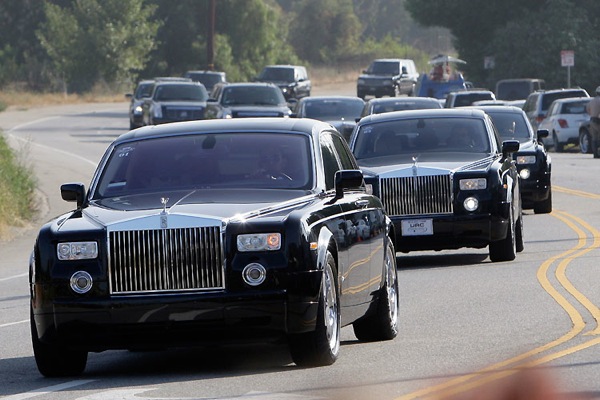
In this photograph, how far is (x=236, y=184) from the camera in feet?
32.3

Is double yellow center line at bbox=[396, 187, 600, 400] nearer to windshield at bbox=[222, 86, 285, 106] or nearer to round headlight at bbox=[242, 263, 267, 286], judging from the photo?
round headlight at bbox=[242, 263, 267, 286]

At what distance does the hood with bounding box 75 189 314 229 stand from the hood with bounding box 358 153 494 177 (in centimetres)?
647

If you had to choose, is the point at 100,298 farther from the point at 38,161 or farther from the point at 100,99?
the point at 100,99

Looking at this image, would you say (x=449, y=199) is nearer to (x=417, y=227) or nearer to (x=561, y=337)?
(x=417, y=227)

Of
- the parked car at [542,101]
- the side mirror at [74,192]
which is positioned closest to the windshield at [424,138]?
the side mirror at [74,192]

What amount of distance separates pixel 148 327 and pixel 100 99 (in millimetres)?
80814

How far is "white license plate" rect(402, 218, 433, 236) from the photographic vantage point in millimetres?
15938

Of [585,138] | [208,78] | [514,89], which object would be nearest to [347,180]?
[585,138]

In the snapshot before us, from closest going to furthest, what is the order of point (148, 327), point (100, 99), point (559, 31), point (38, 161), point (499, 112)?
point (148, 327) → point (499, 112) → point (38, 161) → point (559, 31) → point (100, 99)

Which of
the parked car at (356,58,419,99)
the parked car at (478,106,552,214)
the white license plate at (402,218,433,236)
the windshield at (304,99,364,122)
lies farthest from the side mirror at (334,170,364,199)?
the parked car at (356,58,419,99)

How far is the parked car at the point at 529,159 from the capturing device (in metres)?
22.3

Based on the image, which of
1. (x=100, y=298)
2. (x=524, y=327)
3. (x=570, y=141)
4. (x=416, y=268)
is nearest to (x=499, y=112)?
(x=416, y=268)

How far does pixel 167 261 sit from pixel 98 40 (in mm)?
83404

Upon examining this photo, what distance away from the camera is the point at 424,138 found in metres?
17.2
